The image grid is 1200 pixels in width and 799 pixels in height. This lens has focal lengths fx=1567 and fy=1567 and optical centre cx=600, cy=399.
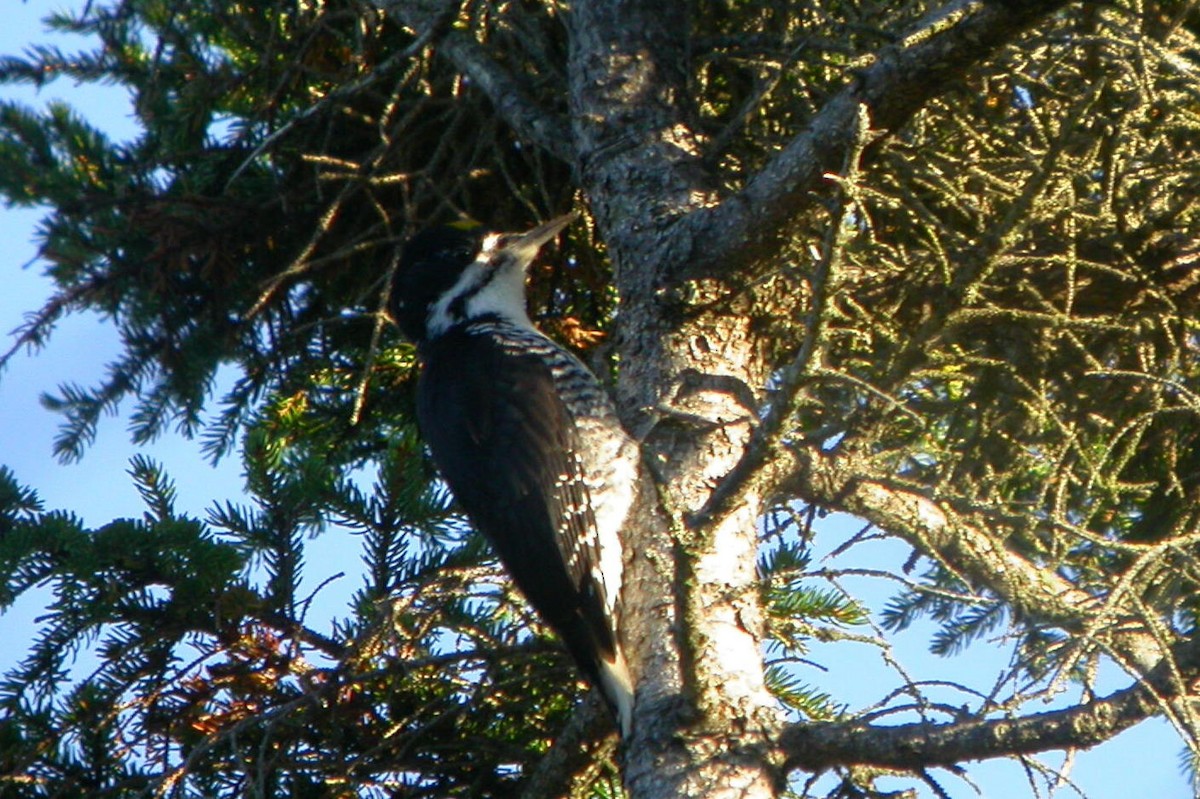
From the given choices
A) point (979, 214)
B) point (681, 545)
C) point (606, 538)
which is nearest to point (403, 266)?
point (606, 538)

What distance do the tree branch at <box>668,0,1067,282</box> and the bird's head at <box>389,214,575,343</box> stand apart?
2.89 feet

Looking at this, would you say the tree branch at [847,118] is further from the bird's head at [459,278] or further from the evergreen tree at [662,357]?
the bird's head at [459,278]

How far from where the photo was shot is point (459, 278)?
4246 millimetres

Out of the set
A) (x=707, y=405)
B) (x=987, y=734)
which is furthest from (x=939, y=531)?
(x=987, y=734)

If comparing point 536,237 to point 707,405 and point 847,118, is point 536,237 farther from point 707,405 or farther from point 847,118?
point 847,118

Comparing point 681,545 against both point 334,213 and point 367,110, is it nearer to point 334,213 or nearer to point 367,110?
point 334,213

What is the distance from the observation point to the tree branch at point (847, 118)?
9.36ft

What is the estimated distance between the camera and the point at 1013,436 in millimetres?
→ 4000

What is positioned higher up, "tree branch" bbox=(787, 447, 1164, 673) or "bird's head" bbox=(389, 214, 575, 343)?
"bird's head" bbox=(389, 214, 575, 343)

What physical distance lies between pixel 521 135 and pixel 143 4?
4.64 ft

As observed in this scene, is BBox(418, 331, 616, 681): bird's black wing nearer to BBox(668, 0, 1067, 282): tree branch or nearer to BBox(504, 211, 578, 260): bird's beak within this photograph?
BBox(504, 211, 578, 260): bird's beak

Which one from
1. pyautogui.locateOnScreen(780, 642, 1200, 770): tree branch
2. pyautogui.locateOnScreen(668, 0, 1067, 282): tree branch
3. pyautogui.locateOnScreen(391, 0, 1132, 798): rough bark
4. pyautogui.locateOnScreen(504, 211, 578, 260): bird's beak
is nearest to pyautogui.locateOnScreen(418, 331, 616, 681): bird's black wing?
pyautogui.locateOnScreen(391, 0, 1132, 798): rough bark

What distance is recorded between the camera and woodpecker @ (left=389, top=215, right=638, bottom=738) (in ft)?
11.6

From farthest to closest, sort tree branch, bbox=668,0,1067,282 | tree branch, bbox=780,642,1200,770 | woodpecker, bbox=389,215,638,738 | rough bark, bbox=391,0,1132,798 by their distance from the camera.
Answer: woodpecker, bbox=389,215,638,738, tree branch, bbox=668,0,1067,282, rough bark, bbox=391,0,1132,798, tree branch, bbox=780,642,1200,770
